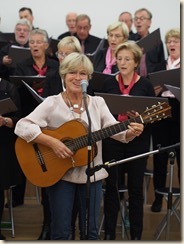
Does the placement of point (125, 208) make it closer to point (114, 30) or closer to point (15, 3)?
point (114, 30)

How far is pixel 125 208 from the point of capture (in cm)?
581

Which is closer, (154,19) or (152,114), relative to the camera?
(152,114)

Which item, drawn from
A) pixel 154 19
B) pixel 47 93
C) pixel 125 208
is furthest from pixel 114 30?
pixel 154 19

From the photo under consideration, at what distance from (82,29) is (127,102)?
310 cm

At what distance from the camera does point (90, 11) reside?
30.4ft

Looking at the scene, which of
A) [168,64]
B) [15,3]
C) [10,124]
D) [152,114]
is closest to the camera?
[152,114]

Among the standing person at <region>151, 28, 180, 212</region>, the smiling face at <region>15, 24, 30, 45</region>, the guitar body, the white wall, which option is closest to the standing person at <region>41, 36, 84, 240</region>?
the guitar body

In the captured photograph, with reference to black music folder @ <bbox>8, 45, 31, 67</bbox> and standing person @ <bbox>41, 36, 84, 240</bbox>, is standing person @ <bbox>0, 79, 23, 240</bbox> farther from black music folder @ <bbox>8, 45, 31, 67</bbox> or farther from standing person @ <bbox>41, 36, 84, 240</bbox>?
black music folder @ <bbox>8, 45, 31, 67</bbox>

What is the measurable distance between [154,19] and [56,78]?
420 cm

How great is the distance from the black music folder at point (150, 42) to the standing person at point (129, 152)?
1300 millimetres

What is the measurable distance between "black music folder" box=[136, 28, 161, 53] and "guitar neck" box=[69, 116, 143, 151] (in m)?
2.33

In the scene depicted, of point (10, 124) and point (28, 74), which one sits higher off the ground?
point (28, 74)

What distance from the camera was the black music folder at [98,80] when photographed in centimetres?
541

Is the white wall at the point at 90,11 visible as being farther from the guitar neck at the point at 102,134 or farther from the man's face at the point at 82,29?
the guitar neck at the point at 102,134
